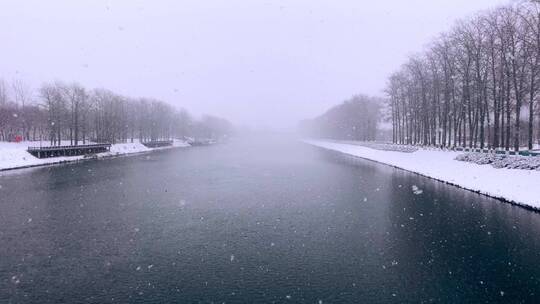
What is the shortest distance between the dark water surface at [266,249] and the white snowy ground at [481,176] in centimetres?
126

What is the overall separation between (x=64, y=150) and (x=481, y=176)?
5532 centimetres

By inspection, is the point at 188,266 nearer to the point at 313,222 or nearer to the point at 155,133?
the point at 313,222

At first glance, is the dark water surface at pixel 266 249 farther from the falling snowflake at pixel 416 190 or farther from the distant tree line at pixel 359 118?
the distant tree line at pixel 359 118

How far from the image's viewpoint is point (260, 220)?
48.2 feet

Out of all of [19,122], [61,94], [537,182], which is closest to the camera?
[537,182]

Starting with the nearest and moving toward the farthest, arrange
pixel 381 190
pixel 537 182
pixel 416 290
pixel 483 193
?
pixel 416 290, pixel 537 182, pixel 483 193, pixel 381 190

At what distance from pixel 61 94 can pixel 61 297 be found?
76.2 meters

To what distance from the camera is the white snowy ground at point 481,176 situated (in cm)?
1850

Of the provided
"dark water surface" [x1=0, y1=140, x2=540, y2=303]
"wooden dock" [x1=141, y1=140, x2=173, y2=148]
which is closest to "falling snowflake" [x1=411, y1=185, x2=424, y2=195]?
"dark water surface" [x1=0, y1=140, x2=540, y2=303]

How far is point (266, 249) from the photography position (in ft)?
35.6

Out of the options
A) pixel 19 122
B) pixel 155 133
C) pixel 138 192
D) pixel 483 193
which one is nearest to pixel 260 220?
pixel 138 192

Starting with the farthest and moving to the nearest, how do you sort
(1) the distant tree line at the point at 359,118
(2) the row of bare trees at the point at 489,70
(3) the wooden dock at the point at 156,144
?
(1) the distant tree line at the point at 359,118 < (3) the wooden dock at the point at 156,144 < (2) the row of bare trees at the point at 489,70

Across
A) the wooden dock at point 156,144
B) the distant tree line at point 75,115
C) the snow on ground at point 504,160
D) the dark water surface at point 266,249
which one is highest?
the distant tree line at point 75,115

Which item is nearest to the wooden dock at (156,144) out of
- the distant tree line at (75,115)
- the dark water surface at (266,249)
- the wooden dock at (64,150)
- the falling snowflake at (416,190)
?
the distant tree line at (75,115)
